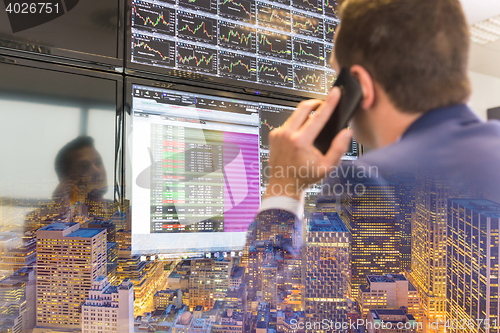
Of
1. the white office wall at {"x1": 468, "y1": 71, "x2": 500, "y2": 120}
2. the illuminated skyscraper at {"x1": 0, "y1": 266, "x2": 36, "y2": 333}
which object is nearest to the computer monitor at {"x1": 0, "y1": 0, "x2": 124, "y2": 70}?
the illuminated skyscraper at {"x1": 0, "y1": 266, "x2": 36, "y2": 333}

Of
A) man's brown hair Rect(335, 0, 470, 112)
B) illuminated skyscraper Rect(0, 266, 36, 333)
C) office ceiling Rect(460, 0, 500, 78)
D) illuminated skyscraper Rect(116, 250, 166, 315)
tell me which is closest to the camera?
man's brown hair Rect(335, 0, 470, 112)

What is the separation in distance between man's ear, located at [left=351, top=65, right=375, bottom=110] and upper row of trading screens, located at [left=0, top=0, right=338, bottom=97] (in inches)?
24.2

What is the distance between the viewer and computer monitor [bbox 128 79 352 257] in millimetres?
782

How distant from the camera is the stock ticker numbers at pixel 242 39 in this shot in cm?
81

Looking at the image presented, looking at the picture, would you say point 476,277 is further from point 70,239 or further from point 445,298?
point 70,239

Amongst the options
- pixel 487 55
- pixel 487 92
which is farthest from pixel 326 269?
pixel 487 55

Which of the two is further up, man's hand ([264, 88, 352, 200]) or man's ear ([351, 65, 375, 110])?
man's ear ([351, 65, 375, 110])

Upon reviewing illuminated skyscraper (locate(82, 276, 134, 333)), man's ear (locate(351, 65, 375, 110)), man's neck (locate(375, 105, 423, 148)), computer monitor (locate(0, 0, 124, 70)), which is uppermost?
computer monitor (locate(0, 0, 124, 70))

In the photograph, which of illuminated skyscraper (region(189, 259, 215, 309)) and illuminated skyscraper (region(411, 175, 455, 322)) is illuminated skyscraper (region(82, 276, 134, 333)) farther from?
illuminated skyscraper (region(411, 175, 455, 322))

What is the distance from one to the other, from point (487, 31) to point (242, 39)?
1473 millimetres

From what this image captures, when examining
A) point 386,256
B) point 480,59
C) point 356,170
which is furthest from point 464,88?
point 480,59

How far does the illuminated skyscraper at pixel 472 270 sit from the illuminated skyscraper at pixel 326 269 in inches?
15.8

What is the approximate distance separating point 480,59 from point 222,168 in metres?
1.68

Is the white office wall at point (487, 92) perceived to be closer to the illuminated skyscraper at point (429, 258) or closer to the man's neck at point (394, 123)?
the illuminated skyscraper at point (429, 258)
